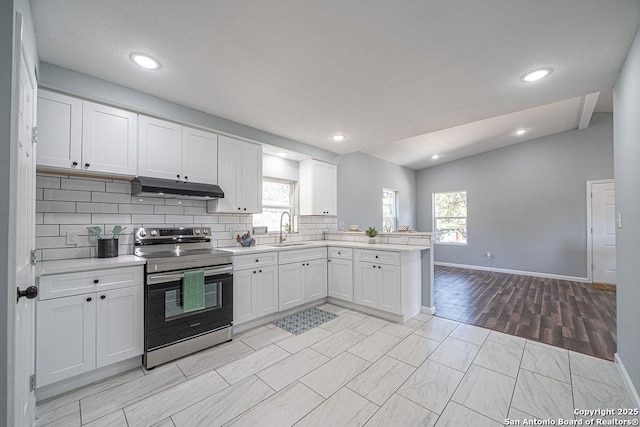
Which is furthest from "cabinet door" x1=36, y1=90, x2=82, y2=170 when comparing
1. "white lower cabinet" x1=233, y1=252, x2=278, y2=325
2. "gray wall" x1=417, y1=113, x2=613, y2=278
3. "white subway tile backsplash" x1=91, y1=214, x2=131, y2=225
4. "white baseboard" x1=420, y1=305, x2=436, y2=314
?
"gray wall" x1=417, y1=113, x2=613, y2=278

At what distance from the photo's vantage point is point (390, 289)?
3332mm

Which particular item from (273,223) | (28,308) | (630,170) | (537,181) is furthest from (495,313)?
(28,308)

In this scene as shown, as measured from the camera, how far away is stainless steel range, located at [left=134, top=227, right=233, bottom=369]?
2.27 m

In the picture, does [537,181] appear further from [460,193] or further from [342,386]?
[342,386]

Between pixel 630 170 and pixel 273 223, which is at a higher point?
pixel 630 170

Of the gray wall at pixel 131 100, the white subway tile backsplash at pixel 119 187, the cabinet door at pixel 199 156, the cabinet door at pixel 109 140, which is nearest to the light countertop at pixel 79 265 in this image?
A: the white subway tile backsplash at pixel 119 187

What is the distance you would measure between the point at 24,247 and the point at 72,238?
1079 millimetres

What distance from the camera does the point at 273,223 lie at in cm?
416

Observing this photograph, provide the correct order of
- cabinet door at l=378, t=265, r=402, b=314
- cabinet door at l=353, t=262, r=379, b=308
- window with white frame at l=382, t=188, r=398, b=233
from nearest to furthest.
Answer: cabinet door at l=378, t=265, r=402, b=314
cabinet door at l=353, t=262, r=379, b=308
window with white frame at l=382, t=188, r=398, b=233

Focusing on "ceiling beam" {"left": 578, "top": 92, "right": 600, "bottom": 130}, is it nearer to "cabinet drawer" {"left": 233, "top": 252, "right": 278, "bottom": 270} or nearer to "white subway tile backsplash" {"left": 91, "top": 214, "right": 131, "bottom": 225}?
"cabinet drawer" {"left": 233, "top": 252, "right": 278, "bottom": 270}

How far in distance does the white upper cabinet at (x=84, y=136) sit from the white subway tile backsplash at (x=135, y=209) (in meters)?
0.38

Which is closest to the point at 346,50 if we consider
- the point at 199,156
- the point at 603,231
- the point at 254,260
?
the point at 199,156

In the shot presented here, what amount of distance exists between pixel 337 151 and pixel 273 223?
1.71m

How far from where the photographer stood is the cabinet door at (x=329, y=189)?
4.61m
